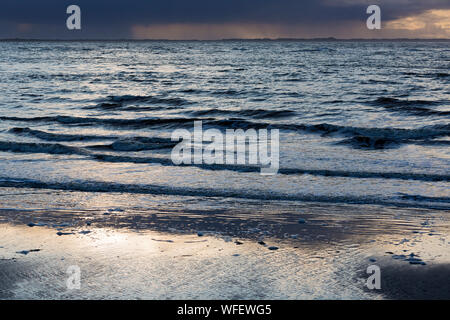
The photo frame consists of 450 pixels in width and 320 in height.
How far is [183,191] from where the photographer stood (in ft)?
30.0

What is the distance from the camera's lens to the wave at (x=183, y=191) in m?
8.46

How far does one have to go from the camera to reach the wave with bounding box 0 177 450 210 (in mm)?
8461

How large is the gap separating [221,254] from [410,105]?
806 inches

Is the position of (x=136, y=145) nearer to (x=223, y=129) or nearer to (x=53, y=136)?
(x=53, y=136)

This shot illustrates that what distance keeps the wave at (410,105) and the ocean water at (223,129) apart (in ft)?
0.16

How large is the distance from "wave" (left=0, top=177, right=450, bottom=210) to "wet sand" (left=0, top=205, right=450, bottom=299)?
676 millimetres

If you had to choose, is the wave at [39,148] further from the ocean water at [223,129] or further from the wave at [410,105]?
the wave at [410,105]

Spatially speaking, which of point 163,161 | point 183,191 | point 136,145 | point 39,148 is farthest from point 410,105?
point 183,191

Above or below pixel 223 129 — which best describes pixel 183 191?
below

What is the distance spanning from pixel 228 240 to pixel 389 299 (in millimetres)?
2280

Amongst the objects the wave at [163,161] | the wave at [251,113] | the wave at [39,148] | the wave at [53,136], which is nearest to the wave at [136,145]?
the wave at [163,161]

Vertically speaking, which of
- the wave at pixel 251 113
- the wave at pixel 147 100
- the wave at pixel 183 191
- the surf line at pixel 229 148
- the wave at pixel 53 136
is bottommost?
the wave at pixel 183 191

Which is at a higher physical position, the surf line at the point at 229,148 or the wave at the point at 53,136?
the wave at the point at 53,136

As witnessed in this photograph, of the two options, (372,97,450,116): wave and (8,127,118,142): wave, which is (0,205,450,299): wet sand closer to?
(8,127,118,142): wave
